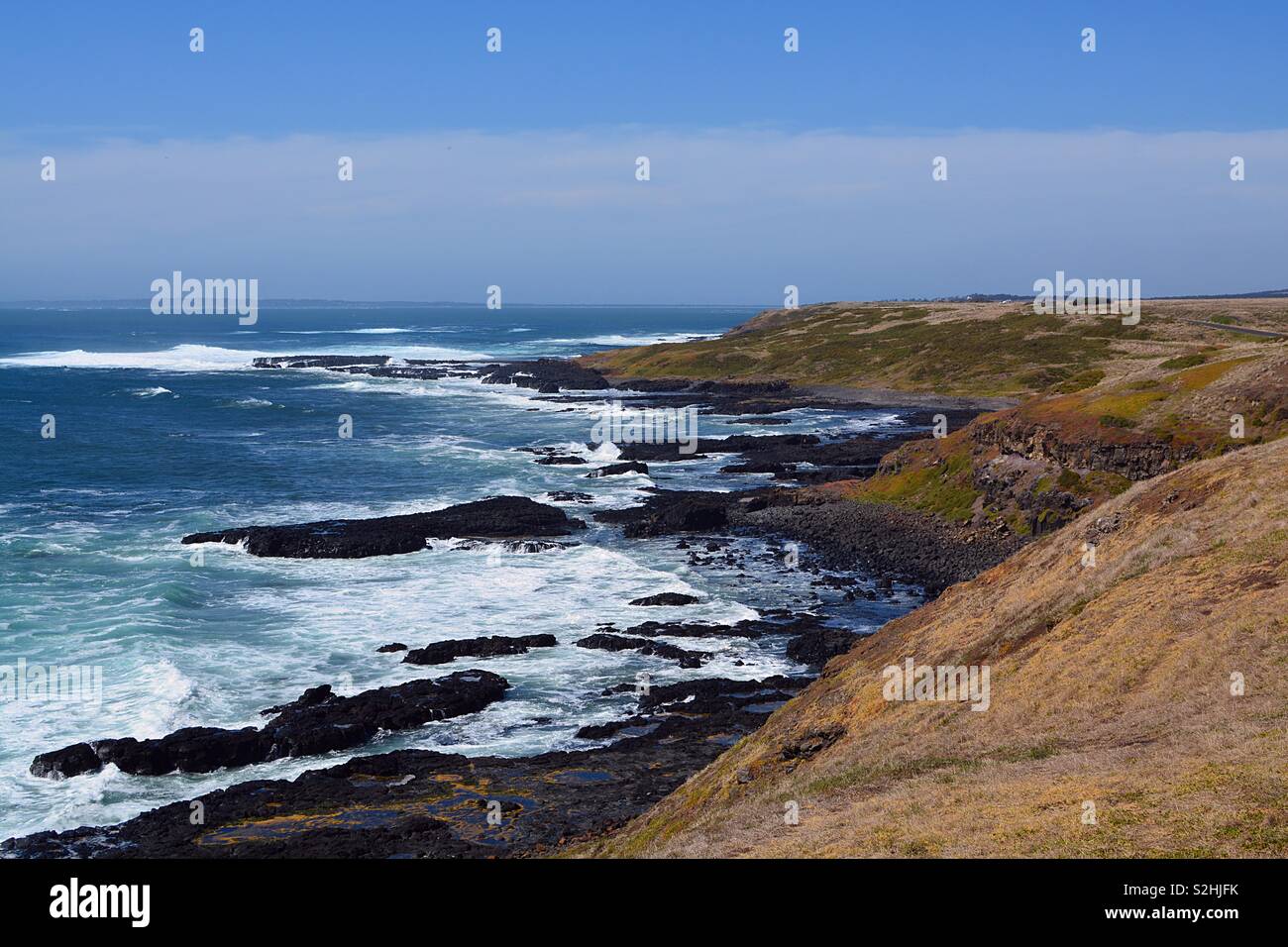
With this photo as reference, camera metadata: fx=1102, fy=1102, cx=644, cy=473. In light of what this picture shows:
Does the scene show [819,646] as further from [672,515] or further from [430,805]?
[672,515]

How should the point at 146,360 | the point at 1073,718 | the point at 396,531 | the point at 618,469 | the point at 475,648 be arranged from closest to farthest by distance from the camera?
the point at 1073,718, the point at 475,648, the point at 396,531, the point at 618,469, the point at 146,360

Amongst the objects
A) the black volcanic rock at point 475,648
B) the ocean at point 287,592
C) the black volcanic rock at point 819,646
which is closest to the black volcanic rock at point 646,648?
the ocean at point 287,592

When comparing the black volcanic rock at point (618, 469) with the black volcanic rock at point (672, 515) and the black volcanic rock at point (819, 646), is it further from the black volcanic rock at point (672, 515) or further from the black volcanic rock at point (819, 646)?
the black volcanic rock at point (819, 646)

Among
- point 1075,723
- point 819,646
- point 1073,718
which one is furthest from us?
point 819,646

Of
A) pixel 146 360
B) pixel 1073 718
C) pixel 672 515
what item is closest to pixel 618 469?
pixel 672 515

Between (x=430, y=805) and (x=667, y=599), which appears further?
(x=667, y=599)
